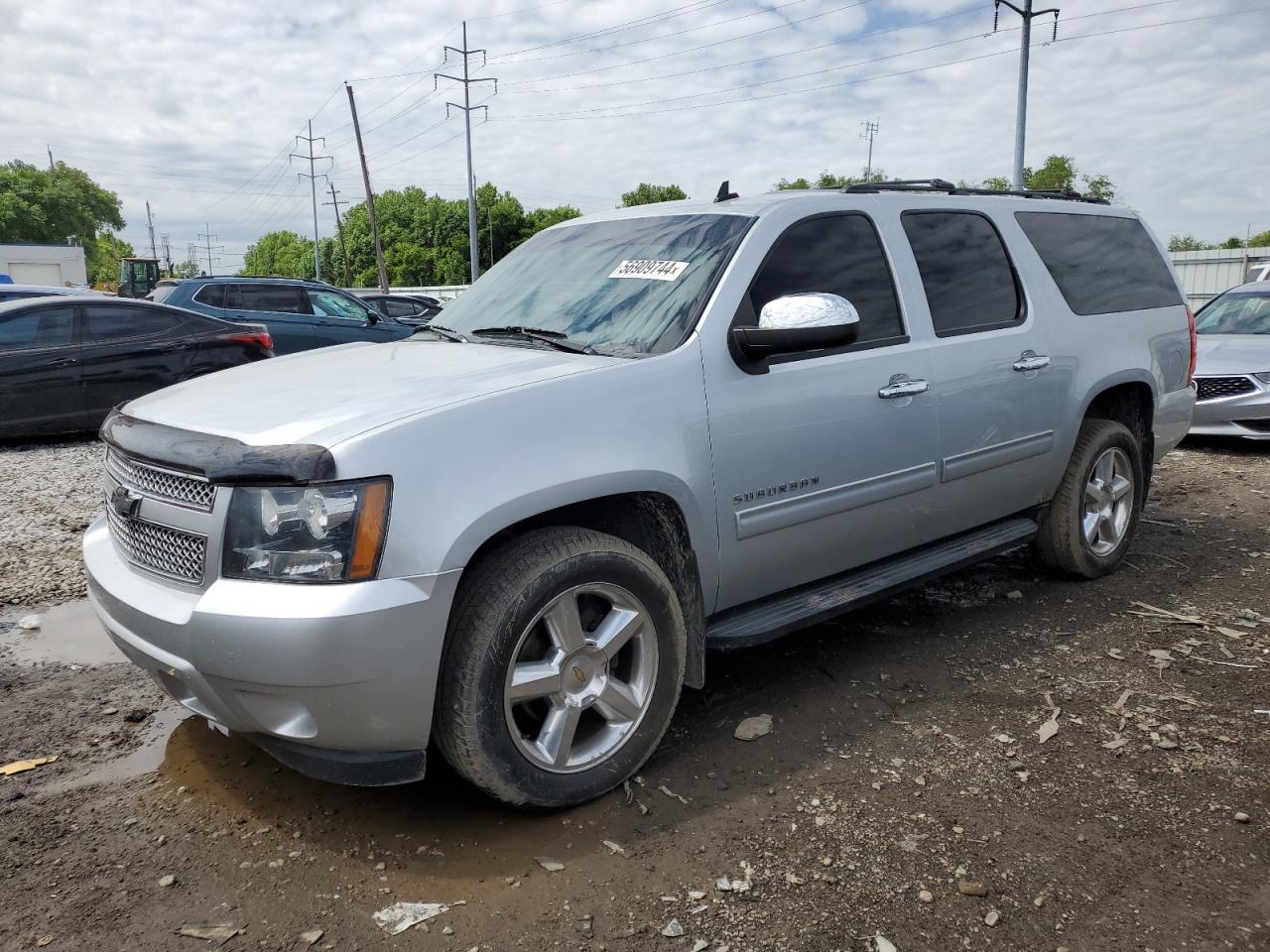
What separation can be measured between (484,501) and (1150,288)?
4.25m

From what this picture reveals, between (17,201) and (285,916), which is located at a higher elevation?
(17,201)

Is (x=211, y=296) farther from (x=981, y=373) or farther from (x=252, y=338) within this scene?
(x=981, y=373)

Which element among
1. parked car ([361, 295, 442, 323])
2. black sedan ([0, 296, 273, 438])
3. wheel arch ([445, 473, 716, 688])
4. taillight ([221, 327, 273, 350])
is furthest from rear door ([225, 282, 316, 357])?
wheel arch ([445, 473, 716, 688])

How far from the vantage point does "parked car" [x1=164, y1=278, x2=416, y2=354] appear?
1352 cm

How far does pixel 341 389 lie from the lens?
2.95 metres

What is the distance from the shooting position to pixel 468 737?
104 inches

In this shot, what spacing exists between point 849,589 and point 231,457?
222 centimetres

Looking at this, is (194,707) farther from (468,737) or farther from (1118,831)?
(1118,831)

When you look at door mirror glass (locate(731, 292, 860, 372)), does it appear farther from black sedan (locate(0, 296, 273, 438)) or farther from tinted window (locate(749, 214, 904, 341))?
black sedan (locate(0, 296, 273, 438))

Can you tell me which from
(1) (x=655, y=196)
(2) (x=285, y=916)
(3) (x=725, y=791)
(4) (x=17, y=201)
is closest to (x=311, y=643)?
(2) (x=285, y=916)

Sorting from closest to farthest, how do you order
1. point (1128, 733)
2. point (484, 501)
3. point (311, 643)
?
1. point (311, 643)
2. point (484, 501)
3. point (1128, 733)

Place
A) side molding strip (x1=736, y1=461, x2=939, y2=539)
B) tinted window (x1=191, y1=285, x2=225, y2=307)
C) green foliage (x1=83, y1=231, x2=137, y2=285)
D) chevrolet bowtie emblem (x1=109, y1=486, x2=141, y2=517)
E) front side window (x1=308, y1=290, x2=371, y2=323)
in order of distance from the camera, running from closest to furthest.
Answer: chevrolet bowtie emblem (x1=109, y1=486, x2=141, y2=517) < side molding strip (x1=736, y1=461, x2=939, y2=539) < tinted window (x1=191, y1=285, x2=225, y2=307) < front side window (x1=308, y1=290, x2=371, y2=323) < green foliage (x1=83, y1=231, x2=137, y2=285)

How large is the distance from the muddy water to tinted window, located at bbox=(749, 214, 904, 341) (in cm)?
Answer: 302

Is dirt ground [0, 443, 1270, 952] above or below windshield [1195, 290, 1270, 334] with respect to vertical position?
below
